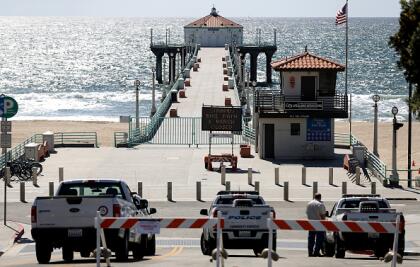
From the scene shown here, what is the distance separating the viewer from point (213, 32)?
14125cm

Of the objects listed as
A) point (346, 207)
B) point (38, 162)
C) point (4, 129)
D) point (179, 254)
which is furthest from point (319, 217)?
point (38, 162)

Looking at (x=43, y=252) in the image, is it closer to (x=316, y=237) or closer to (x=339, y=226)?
(x=316, y=237)

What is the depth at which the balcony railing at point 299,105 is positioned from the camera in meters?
53.4

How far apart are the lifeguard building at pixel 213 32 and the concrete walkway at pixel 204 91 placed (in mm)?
19587

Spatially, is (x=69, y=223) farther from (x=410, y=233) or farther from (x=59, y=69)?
(x=59, y=69)

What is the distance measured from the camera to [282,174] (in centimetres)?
4881

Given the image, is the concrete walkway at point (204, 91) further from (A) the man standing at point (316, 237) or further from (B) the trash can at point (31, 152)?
(A) the man standing at point (316, 237)

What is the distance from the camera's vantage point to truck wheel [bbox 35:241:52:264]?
23.8 metres

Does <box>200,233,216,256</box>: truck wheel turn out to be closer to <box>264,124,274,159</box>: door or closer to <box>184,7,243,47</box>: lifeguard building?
<box>264,124,274,159</box>: door

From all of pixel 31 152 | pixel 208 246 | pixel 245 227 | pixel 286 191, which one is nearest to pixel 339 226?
pixel 245 227

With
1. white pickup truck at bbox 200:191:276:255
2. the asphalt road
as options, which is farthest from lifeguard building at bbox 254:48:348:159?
white pickup truck at bbox 200:191:276:255

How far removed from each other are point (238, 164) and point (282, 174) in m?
3.30

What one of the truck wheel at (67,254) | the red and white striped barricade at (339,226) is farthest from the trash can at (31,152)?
the red and white striped barricade at (339,226)

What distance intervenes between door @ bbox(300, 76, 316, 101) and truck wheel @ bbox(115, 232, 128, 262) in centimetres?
3105
